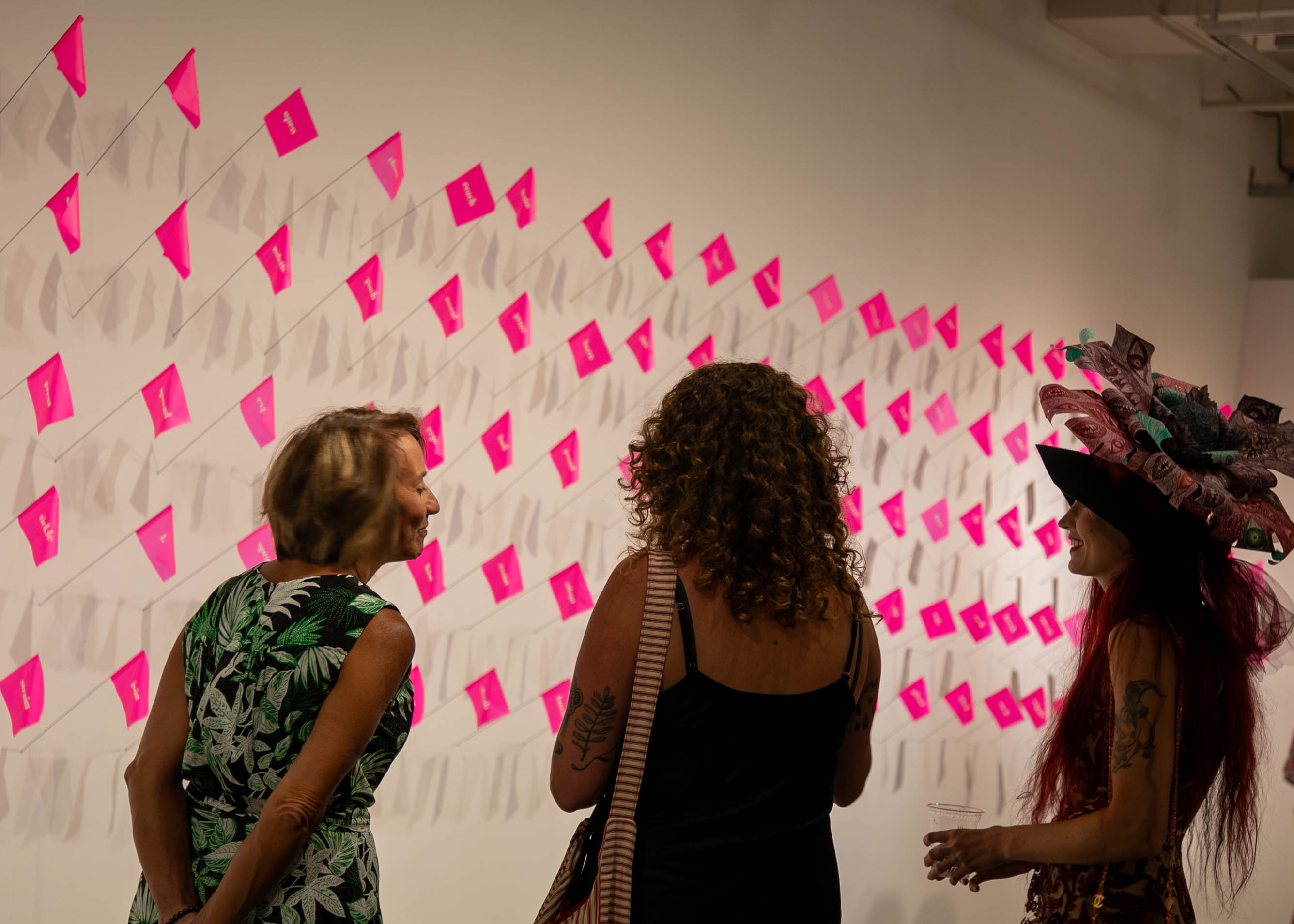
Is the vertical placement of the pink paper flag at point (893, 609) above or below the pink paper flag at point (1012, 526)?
below

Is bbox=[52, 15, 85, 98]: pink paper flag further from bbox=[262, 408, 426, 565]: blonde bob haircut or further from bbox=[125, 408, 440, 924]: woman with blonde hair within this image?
bbox=[262, 408, 426, 565]: blonde bob haircut

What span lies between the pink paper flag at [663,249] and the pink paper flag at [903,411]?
964mm

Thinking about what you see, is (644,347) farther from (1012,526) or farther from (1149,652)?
(1012,526)

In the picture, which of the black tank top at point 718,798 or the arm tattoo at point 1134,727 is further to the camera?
the arm tattoo at point 1134,727

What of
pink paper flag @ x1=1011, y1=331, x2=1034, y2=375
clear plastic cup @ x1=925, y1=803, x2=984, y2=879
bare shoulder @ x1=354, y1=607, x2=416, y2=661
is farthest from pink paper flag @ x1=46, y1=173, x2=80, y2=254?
pink paper flag @ x1=1011, y1=331, x2=1034, y2=375

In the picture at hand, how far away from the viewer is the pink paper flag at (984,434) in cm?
409

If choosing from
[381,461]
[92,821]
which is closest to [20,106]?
[381,461]

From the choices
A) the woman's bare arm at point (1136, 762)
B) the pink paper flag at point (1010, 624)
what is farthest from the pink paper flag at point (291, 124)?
the pink paper flag at point (1010, 624)

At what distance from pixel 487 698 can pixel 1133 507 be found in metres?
1.44

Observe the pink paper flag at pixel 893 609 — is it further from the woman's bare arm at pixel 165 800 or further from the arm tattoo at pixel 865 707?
the woman's bare arm at pixel 165 800

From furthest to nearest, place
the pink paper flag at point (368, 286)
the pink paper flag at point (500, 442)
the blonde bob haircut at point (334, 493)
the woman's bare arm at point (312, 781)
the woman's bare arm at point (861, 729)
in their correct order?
the pink paper flag at point (500, 442) → the pink paper flag at point (368, 286) → the woman's bare arm at point (861, 729) → the blonde bob haircut at point (334, 493) → the woman's bare arm at point (312, 781)

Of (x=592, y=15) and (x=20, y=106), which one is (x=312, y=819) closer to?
(x=20, y=106)

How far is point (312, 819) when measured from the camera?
4.66 ft

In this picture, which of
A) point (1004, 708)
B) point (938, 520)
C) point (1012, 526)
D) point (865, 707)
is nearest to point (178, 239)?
point (865, 707)
